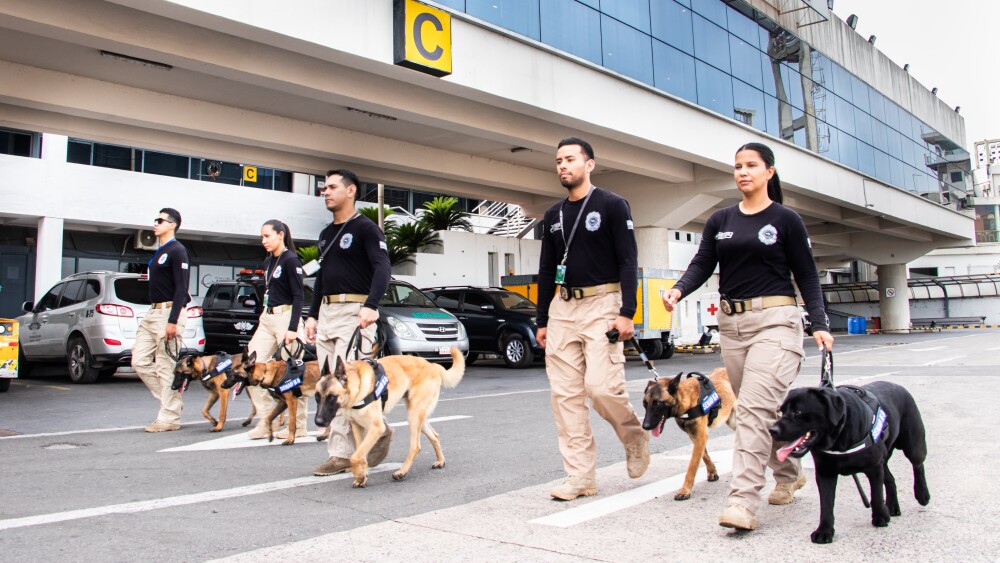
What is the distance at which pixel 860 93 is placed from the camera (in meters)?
32.7

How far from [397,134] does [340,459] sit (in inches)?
550

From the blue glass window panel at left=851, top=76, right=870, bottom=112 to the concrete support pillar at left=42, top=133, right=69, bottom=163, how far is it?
29.5 meters

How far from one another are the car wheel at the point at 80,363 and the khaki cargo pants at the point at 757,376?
469 inches

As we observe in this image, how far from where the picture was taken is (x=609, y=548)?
3.37 m

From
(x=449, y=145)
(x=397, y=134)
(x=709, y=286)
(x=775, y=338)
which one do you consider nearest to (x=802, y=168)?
(x=709, y=286)

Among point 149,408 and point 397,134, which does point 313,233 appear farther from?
point 149,408

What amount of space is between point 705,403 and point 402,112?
1155cm

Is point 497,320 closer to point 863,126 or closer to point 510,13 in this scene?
point 510,13

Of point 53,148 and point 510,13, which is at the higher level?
point 510,13

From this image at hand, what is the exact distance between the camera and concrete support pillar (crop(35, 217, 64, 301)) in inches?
789

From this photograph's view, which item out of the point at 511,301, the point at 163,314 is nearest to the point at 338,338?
the point at 163,314

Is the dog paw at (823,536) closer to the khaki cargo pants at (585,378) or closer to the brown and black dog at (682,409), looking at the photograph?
the brown and black dog at (682,409)

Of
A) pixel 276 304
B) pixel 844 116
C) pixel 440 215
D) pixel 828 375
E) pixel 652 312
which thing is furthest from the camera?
pixel 844 116

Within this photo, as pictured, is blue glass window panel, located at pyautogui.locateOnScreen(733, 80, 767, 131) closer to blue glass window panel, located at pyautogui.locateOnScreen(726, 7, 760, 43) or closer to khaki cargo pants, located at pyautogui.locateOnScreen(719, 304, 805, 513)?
blue glass window panel, located at pyautogui.locateOnScreen(726, 7, 760, 43)
